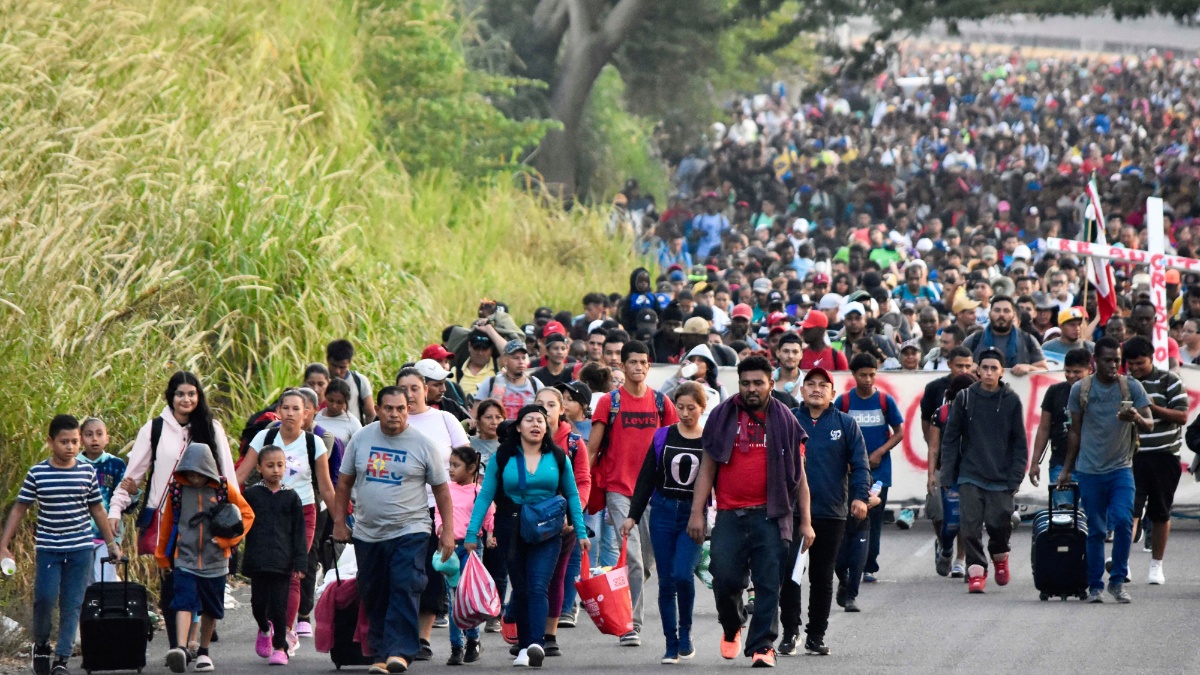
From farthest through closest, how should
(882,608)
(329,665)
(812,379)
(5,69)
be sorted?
1. (5,69)
2. (882,608)
3. (812,379)
4. (329,665)

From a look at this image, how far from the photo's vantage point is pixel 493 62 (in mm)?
36406

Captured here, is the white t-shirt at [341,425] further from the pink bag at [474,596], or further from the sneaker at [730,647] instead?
the sneaker at [730,647]

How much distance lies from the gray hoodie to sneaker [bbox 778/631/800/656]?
10.1ft

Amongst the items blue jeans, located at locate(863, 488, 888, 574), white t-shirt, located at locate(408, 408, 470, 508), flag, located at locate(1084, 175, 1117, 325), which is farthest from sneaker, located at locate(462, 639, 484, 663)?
flag, located at locate(1084, 175, 1117, 325)

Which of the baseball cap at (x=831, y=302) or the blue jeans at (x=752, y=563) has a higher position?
the baseball cap at (x=831, y=302)

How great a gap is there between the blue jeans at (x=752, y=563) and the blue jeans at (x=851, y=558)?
226 centimetres

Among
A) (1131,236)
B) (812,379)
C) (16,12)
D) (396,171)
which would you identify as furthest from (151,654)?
(1131,236)

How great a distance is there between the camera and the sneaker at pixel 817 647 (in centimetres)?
1155

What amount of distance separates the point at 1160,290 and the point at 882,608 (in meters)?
6.48

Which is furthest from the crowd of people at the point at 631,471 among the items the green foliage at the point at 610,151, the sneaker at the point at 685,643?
the green foliage at the point at 610,151

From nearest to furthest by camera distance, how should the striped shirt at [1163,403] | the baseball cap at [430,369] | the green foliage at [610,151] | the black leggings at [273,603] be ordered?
1. the black leggings at [273,603]
2. the baseball cap at [430,369]
3. the striped shirt at [1163,403]
4. the green foliage at [610,151]

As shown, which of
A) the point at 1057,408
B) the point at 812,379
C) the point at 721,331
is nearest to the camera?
the point at 812,379

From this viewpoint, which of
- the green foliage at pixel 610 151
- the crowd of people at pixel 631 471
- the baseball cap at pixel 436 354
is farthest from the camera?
the green foliage at pixel 610 151

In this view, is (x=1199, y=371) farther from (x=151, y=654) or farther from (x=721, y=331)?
(x=151, y=654)
